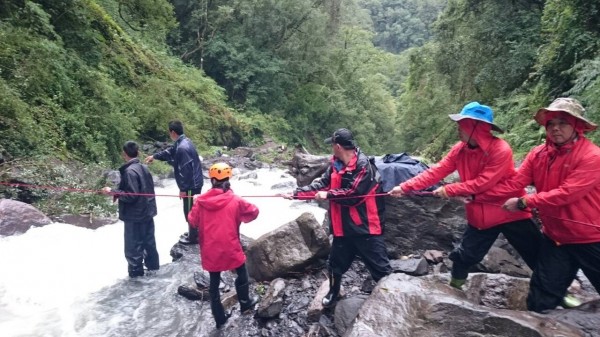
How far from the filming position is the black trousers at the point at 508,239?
13.1 ft

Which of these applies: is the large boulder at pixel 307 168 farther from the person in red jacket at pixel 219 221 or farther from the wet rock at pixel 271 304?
the person in red jacket at pixel 219 221

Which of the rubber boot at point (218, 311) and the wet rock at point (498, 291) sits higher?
the wet rock at point (498, 291)

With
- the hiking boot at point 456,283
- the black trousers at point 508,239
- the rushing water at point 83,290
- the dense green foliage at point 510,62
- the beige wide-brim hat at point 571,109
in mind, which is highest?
the dense green foliage at point 510,62

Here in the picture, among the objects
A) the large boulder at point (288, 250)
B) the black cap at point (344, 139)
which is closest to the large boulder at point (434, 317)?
the black cap at point (344, 139)

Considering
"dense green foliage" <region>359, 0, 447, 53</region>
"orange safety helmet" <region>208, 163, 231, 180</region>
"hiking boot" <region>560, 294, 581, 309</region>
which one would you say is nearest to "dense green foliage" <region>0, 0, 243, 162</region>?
"orange safety helmet" <region>208, 163, 231, 180</region>

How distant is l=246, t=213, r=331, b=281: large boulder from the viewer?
19.5ft

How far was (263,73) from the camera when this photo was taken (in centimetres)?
3338

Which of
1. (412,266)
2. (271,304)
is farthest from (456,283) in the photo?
(271,304)

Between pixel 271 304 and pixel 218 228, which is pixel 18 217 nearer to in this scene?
pixel 218 228

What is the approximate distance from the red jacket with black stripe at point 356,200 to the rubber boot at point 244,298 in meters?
1.44

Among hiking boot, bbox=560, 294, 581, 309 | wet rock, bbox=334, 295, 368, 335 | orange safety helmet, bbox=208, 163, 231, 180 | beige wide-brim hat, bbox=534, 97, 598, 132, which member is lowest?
wet rock, bbox=334, 295, 368, 335

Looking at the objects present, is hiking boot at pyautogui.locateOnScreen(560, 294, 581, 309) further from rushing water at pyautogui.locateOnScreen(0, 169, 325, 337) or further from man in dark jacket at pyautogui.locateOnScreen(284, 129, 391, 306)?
rushing water at pyautogui.locateOnScreen(0, 169, 325, 337)

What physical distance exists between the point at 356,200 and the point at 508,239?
4.78ft

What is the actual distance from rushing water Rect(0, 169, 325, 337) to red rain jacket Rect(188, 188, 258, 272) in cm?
101
